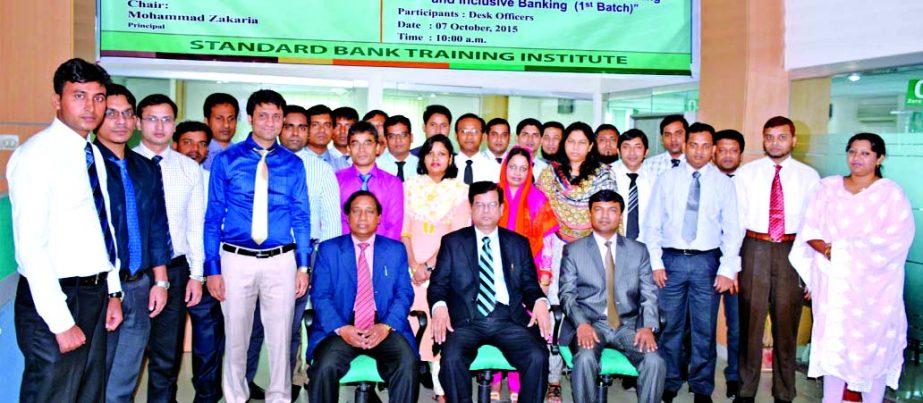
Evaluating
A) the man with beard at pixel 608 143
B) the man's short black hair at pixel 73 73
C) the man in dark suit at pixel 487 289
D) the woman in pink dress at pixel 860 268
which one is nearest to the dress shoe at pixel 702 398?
the woman in pink dress at pixel 860 268

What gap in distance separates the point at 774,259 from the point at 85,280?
3.57m

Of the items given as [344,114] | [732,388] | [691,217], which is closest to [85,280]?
[344,114]

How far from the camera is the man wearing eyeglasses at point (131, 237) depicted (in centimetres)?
290

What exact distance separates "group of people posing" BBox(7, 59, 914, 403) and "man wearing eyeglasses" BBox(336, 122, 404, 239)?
0.04 feet

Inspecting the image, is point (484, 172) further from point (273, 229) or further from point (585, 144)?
point (273, 229)

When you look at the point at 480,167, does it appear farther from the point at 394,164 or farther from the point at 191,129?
the point at 191,129

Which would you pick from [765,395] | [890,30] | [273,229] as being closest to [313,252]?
[273,229]

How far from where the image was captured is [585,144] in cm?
427

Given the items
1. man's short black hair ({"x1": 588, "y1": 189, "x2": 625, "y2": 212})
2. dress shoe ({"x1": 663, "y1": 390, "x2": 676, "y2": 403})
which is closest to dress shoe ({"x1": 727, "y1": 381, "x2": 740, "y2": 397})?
dress shoe ({"x1": 663, "y1": 390, "x2": 676, "y2": 403})

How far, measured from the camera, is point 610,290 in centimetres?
373

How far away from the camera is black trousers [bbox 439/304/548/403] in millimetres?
3373

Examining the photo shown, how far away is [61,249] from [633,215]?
328cm

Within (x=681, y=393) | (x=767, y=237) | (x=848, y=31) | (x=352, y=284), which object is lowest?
(x=681, y=393)

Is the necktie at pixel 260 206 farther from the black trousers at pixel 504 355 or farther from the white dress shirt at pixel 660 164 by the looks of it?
the white dress shirt at pixel 660 164
